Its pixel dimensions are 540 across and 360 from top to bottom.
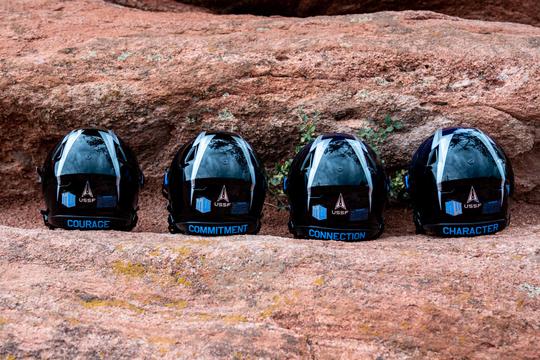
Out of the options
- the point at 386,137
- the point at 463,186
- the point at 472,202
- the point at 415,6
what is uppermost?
the point at 415,6

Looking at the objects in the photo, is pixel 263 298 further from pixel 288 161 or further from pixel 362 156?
pixel 288 161

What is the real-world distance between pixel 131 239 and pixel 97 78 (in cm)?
225

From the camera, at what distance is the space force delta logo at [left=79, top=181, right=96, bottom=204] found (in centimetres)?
498

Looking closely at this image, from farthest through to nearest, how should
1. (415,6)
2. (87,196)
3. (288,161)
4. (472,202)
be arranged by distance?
(415,6), (288,161), (87,196), (472,202)

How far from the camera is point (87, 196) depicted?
498 centimetres

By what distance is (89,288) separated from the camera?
12.4 ft

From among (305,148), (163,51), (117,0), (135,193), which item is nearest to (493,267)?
(305,148)

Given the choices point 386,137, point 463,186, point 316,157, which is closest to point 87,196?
point 316,157

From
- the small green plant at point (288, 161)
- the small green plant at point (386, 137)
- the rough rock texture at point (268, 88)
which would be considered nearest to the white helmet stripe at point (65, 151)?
the rough rock texture at point (268, 88)

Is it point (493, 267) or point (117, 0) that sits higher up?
point (117, 0)

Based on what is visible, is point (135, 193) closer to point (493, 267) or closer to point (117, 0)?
point (493, 267)

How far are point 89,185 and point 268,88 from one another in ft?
5.95

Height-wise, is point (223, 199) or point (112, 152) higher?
point (112, 152)

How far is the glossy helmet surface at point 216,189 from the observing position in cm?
494
